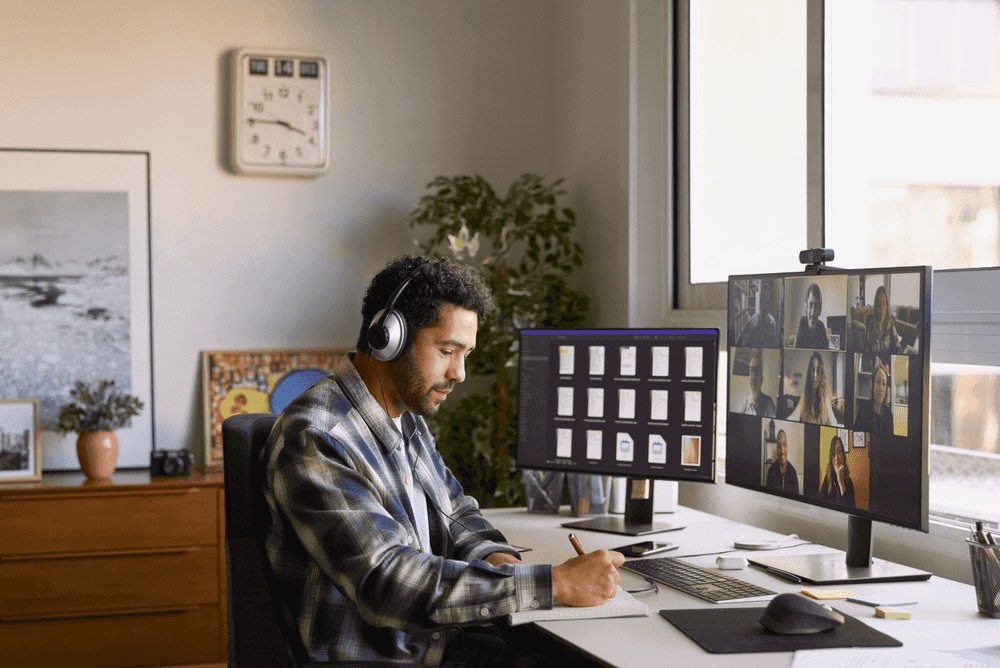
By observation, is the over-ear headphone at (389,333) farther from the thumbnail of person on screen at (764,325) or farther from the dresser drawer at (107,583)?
the dresser drawer at (107,583)

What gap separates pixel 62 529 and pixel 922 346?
2636 millimetres

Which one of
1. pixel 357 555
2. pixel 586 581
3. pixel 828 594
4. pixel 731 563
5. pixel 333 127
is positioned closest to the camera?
pixel 357 555

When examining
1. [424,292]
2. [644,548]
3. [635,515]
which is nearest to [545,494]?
[635,515]

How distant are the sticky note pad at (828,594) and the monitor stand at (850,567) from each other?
0.16 ft

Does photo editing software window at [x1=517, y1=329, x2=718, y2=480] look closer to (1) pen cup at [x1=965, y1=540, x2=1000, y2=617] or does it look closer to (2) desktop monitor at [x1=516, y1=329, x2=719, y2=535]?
(2) desktop monitor at [x1=516, y1=329, x2=719, y2=535]

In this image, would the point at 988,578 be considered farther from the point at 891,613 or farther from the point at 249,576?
the point at 249,576

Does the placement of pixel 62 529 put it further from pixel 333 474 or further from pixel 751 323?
pixel 751 323

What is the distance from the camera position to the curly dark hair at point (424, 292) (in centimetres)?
160

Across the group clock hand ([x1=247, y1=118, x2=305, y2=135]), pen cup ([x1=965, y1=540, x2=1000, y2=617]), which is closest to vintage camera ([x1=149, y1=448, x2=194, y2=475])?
clock hand ([x1=247, y1=118, x2=305, y2=135])

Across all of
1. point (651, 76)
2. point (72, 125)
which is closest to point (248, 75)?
point (72, 125)

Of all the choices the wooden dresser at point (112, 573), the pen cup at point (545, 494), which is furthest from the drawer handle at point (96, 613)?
the pen cup at point (545, 494)

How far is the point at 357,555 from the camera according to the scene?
1341 millimetres

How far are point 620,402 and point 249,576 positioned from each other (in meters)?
1.06

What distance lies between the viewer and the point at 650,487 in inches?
88.1
